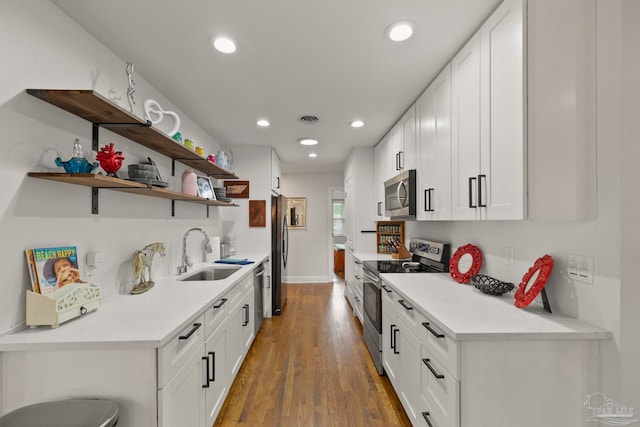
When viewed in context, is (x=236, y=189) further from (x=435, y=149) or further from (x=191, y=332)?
(x=191, y=332)

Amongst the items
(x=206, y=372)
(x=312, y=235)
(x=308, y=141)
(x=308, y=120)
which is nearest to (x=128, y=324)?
(x=206, y=372)

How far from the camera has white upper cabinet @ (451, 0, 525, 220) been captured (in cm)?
131

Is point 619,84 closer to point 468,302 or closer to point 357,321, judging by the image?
point 468,302

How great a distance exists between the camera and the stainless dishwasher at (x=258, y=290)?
10.3 feet

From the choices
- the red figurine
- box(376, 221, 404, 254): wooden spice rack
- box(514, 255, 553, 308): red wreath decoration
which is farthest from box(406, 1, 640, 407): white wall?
box(376, 221, 404, 254): wooden spice rack

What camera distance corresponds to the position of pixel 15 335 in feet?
3.76

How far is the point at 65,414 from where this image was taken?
3.23 feet

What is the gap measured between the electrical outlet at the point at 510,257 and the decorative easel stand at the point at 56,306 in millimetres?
2274

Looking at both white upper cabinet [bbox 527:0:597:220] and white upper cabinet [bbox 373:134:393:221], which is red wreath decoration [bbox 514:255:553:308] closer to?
white upper cabinet [bbox 527:0:597:220]

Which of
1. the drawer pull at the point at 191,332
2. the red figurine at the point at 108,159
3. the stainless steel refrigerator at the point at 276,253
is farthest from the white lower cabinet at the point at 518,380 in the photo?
the stainless steel refrigerator at the point at 276,253

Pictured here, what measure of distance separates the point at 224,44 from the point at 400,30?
3.33 ft

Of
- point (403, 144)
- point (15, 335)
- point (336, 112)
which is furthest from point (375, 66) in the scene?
point (15, 335)

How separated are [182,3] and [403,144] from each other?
2.14m

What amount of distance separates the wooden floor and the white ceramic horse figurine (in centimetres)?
102
